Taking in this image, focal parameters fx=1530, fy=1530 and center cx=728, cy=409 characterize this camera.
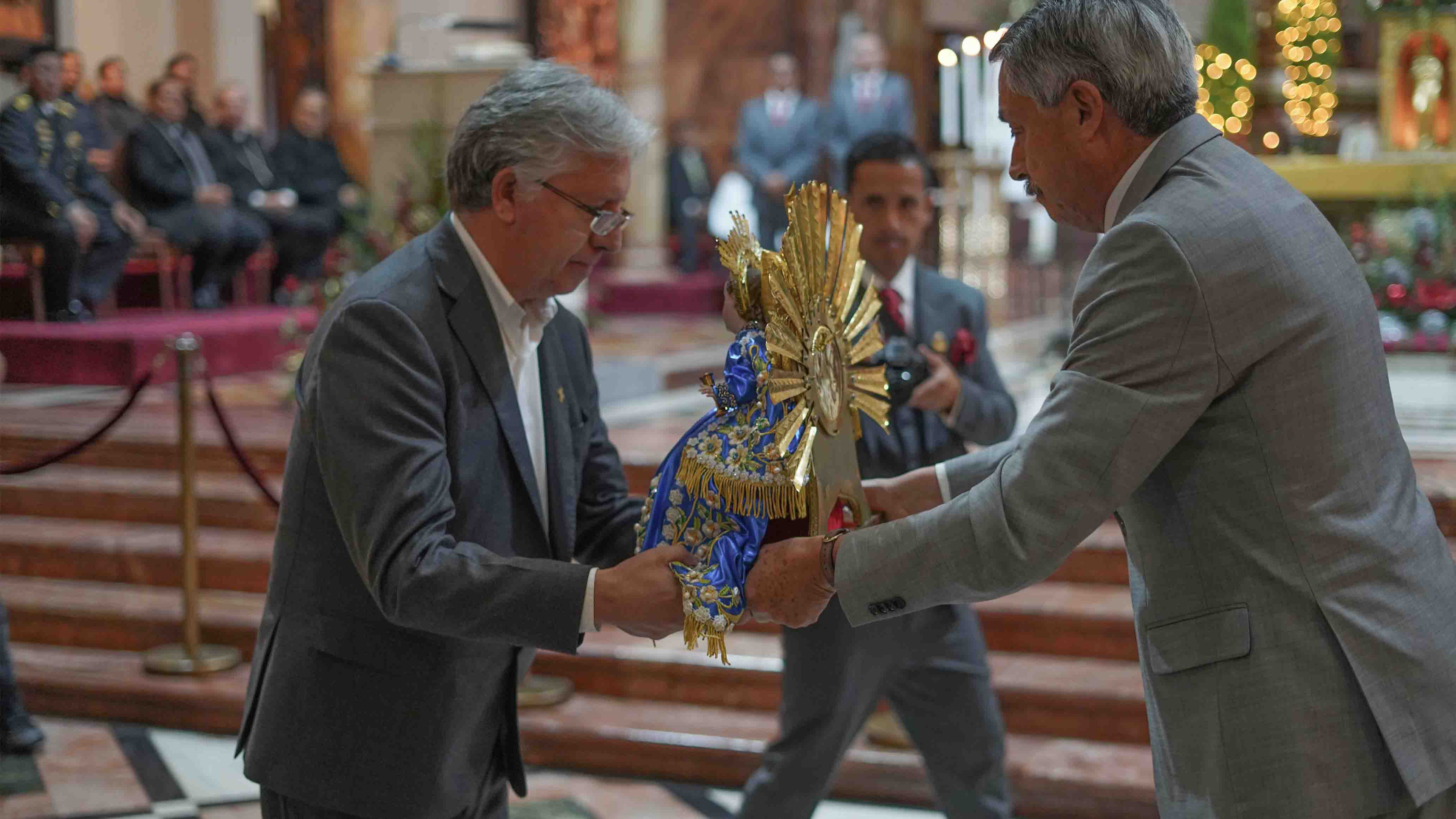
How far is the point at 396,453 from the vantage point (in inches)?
77.9

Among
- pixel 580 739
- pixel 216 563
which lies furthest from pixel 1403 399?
pixel 216 563

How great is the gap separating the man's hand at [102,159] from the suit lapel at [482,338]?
841 cm

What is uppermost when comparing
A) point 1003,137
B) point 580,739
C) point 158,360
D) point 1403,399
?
point 1003,137

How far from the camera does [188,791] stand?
4309 millimetres

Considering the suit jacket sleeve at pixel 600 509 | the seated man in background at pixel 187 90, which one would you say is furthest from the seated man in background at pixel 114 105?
the suit jacket sleeve at pixel 600 509

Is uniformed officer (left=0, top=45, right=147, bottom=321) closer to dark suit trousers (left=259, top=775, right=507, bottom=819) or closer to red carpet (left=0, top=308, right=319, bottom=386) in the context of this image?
red carpet (left=0, top=308, right=319, bottom=386)

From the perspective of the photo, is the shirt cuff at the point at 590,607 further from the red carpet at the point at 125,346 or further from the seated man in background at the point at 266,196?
the seated man in background at the point at 266,196

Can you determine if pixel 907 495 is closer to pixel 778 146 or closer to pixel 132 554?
pixel 132 554

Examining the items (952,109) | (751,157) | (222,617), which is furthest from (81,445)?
(952,109)

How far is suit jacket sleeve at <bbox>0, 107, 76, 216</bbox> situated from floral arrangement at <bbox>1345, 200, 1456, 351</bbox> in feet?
22.7

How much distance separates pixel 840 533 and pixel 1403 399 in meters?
5.24

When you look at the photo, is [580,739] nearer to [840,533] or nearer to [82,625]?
[82,625]

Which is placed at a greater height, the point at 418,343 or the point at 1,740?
the point at 418,343

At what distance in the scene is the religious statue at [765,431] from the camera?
209cm
